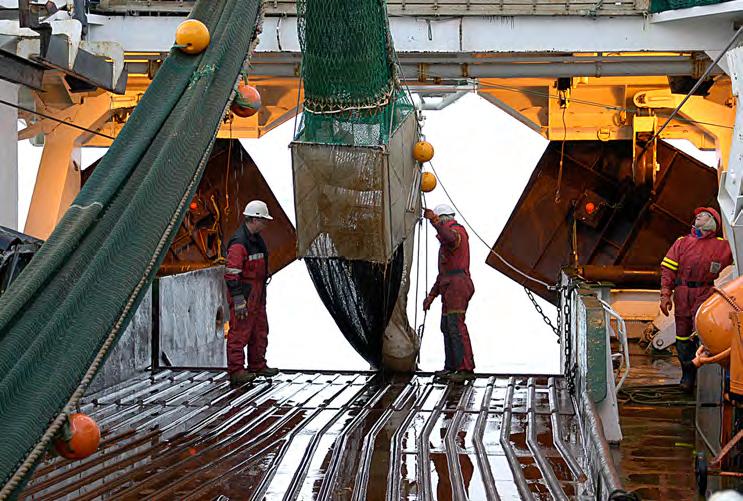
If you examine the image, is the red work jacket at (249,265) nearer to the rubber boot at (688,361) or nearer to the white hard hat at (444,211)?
the white hard hat at (444,211)

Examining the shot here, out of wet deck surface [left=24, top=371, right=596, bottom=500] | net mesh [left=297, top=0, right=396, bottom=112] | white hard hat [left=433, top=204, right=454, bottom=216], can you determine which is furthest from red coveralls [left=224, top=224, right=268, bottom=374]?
net mesh [left=297, top=0, right=396, bottom=112]

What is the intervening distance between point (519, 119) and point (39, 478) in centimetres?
996

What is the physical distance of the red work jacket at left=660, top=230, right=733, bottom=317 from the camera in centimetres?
833

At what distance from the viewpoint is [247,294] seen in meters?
8.54

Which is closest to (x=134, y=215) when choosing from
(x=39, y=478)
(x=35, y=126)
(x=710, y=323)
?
(x=39, y=478)

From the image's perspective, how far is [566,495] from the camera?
497cm

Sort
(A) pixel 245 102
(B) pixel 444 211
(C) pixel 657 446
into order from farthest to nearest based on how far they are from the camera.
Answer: (B) pixel 444 211, (C) pixel 657 446, (A) pixel 245 102

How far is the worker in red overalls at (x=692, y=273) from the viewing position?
836cm

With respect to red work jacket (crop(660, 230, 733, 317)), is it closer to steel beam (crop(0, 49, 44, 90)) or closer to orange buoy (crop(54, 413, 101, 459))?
steel beam (crop(0, 49, 44, 90))

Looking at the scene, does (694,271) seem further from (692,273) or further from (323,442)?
(323,442)

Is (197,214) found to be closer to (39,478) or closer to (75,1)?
(75,1)

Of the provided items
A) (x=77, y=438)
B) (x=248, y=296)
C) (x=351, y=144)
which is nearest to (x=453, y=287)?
(x=248, y=296)

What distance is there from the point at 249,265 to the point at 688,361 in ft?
11.6

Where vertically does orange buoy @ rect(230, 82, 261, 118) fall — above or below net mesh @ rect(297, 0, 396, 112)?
below
